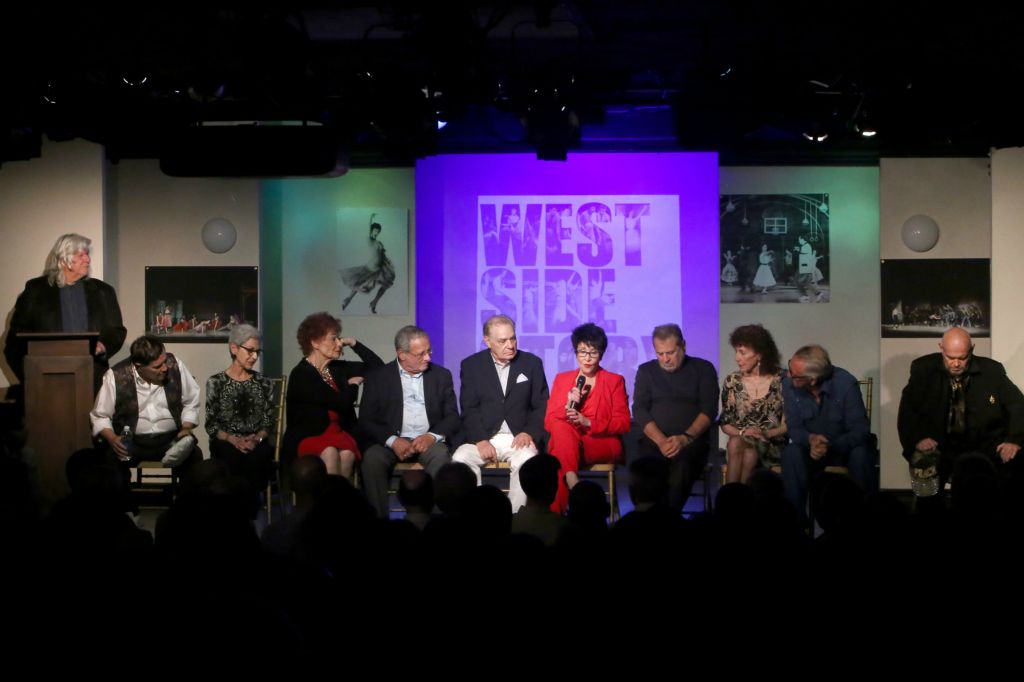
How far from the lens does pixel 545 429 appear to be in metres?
6.31

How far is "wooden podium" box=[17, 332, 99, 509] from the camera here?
584 cm

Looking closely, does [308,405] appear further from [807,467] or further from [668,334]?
[807,467]

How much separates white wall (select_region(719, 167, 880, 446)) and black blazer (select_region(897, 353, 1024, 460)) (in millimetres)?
2579

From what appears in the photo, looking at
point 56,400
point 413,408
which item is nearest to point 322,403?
point 413,408

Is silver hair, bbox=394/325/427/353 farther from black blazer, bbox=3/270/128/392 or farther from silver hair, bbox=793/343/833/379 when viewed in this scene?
silver hair, bbox=793/343/833/379

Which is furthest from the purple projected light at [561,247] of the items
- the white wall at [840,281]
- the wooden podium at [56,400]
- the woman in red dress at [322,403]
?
the wooden podium at [56,400]

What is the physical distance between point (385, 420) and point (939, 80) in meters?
3.90

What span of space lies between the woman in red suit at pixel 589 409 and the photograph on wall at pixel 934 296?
274 cm

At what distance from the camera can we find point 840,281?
29.4 ft

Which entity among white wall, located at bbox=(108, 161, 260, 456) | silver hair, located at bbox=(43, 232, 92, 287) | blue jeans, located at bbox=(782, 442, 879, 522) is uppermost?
white wall, located at bbox=(108, 161, 260, 456)

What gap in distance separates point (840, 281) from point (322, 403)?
481 centimetres

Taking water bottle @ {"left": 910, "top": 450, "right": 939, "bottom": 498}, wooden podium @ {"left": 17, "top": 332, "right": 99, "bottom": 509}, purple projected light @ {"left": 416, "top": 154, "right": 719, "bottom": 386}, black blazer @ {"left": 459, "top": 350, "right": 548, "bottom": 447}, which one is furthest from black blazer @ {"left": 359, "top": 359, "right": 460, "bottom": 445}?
water bottle @ {"left": 910, "top": 450, "right": 939, "bottom": 498}

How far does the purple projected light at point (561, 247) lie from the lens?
8148mm

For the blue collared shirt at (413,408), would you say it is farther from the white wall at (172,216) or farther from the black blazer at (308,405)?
the white wall at (172,216)
